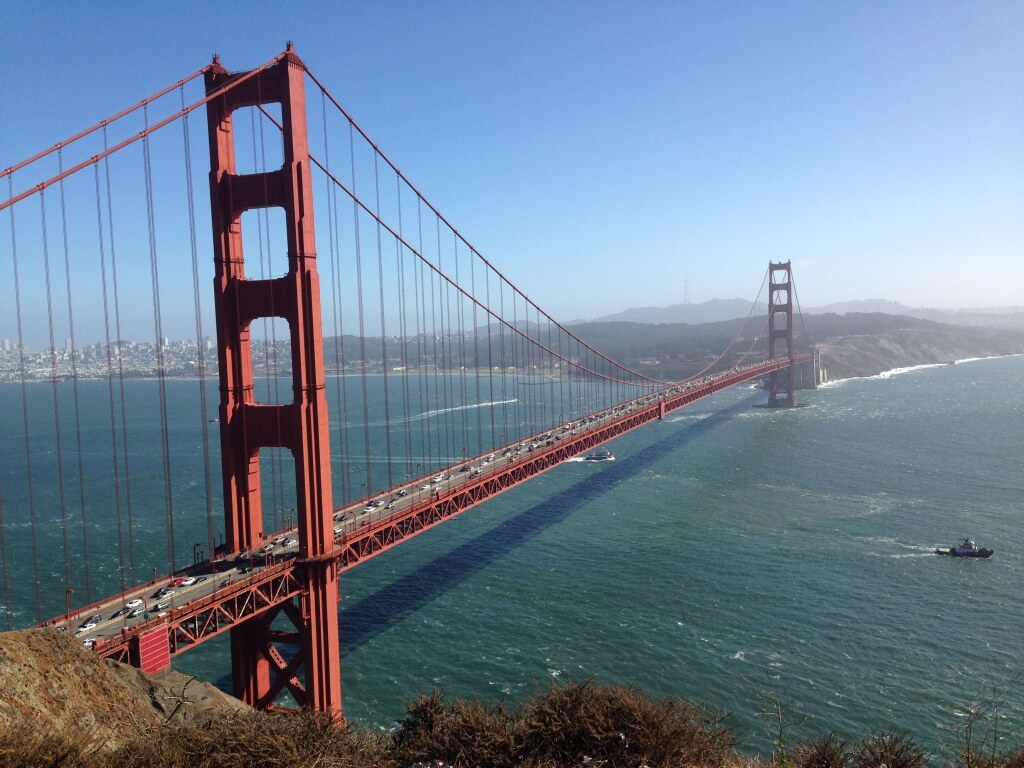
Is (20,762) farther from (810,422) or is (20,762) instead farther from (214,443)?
(810,422)

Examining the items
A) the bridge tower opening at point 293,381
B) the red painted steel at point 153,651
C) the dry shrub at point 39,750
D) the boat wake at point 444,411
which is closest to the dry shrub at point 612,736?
the dry shrub at point 39,750

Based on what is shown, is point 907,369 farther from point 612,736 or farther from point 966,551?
point 612,736

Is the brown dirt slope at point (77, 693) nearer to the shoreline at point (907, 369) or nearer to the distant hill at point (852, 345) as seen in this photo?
the shoreline at point (907, 369)

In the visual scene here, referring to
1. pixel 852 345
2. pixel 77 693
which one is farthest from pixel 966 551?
pixel 852 345

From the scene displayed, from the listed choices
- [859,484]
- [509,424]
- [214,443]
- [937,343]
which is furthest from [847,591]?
[937,343]

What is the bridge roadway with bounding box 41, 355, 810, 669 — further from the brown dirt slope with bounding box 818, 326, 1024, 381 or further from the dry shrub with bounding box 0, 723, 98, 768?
the brown dirt slope with bounding box 818, 326, 1024, 381

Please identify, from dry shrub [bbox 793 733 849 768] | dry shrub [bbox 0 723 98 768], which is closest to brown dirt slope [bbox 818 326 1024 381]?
dry shrub [bbox 793 733 849 768]
